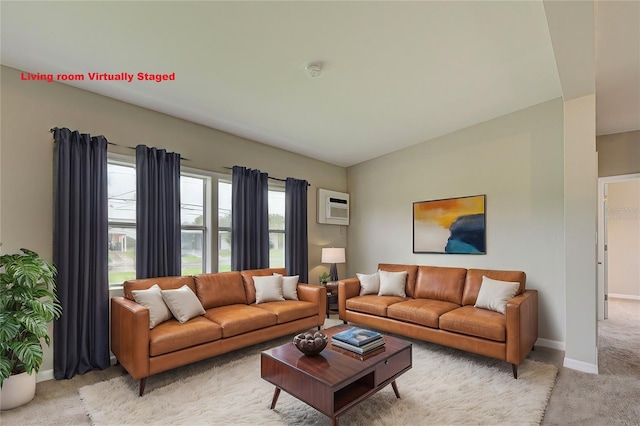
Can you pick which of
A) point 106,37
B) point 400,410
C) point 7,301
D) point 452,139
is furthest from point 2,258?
point 452,139

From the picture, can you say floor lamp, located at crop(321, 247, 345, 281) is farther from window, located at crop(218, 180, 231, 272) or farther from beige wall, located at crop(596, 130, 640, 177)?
beige wall, located at crop(596, 130, 640, 177)

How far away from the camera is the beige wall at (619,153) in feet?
14.9

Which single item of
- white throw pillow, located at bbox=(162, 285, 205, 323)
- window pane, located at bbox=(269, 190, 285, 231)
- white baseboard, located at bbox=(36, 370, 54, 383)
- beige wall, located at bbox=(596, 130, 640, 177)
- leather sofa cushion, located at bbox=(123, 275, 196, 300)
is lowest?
white baseboard, located at bbox=(36, 370, 54, 383)

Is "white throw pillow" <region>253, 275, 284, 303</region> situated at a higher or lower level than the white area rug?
higher

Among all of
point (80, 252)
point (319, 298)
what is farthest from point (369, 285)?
point (80, 252)

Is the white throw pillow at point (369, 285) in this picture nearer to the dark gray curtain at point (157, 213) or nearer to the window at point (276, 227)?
the window at point (276, 227)

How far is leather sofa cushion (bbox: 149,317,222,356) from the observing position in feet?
9.10

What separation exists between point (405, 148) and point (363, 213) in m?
1.32

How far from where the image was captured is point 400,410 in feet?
8.00

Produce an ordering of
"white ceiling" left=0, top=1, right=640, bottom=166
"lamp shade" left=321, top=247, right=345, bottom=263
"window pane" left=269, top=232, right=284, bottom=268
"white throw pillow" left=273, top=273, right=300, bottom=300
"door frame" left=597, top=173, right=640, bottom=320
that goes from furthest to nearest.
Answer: "lamp shade" left=321, top=247, right=345, bottom=263, "window pane" left=269, top=232, right=284, bottom=268, "door frame" left=597, top=173, right=640, bottom=320, "white throw pillow" left=273, top=273, right=300, bottom=300, "white ceiling" left=0, top=1, right=640, bottom=166

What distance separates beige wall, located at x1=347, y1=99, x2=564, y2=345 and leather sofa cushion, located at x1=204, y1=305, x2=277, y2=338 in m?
2.52

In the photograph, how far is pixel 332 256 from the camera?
17.3 ft

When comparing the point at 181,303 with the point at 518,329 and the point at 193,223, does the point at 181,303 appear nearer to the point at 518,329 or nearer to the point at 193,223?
the point at 193,223

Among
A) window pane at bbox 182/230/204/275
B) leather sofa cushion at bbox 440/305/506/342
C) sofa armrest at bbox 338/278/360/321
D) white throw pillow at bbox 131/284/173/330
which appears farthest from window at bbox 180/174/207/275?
leather sofa cushion at bbox 440/305/506/342
